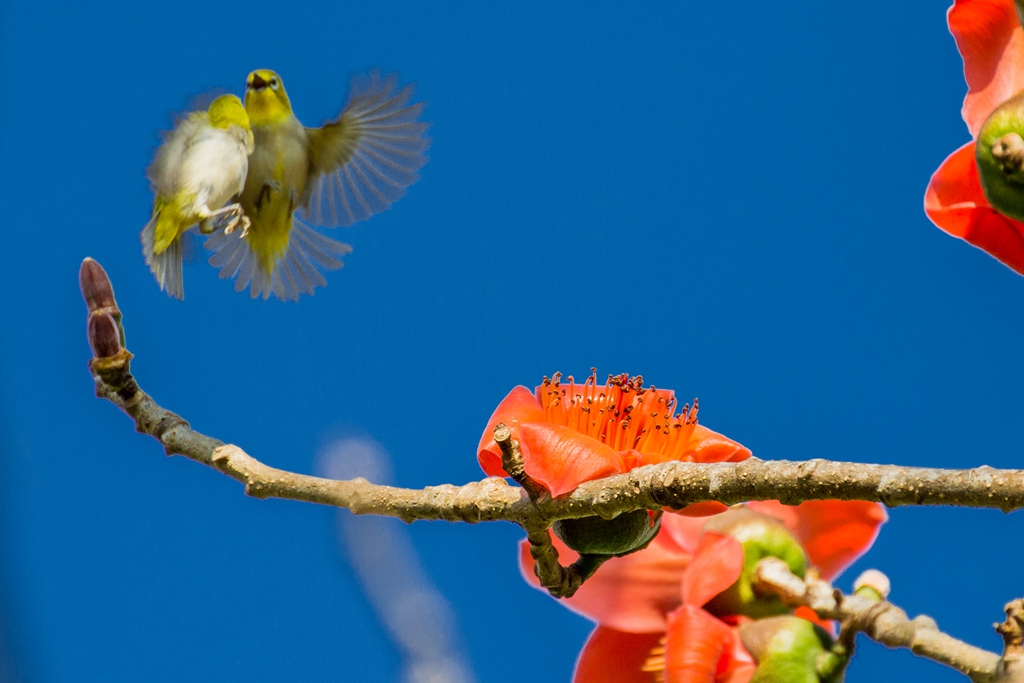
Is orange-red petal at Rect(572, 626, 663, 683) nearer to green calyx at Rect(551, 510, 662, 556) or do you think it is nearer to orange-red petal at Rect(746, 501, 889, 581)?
orange-red petal at Rect(746, 501, 889, 581)

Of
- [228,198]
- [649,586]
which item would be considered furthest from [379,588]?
[228,198]

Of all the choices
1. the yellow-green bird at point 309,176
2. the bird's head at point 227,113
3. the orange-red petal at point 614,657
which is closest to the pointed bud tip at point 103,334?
the orange-red petal at point 614,657

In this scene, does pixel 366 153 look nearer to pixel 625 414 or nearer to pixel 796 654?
pixel 625 414

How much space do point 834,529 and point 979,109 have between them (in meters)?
1.02

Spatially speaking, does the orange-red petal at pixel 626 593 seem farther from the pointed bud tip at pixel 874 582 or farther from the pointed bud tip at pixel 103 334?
the pointed bud tip at pixel 103 334

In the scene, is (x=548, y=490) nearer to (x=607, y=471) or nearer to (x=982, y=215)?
(x=607, y=471)

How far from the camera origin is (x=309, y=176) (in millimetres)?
3691

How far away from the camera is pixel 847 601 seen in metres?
1.79

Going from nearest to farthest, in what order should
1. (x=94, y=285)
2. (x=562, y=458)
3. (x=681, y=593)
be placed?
1. (x=562, y=458)
2. (x=94, y=285)
3. (x=681, y=593)

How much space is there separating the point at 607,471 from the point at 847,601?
1.75 ft

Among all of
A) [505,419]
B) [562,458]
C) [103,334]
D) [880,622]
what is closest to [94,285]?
[103,334]

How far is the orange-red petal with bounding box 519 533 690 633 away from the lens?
85.6 inches

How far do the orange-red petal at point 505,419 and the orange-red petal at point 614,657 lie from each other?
56 centimetres

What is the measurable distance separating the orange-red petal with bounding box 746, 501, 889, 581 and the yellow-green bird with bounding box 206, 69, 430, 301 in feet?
5.45
